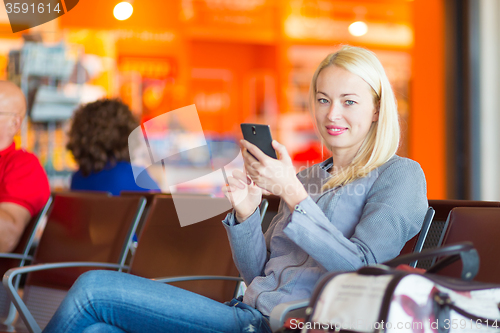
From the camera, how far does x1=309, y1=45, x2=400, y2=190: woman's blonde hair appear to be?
1.44 metres

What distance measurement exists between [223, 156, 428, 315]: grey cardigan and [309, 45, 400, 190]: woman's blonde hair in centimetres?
2

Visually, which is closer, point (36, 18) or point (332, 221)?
point (332, 221)

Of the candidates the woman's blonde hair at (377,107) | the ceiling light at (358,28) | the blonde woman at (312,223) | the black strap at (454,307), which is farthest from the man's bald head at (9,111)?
the ceiling light at (358,28)

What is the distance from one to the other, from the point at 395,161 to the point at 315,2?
5764 mm

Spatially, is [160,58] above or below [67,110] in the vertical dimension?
above

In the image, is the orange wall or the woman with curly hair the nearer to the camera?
the woman with curly hair

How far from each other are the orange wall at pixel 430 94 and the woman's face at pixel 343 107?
11.3 ft

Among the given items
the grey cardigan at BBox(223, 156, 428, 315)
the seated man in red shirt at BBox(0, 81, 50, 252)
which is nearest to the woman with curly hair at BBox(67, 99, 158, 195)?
the seated man in red shirt at BBox(0, 81, 50, 252)

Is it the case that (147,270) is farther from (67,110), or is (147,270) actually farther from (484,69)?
(484,69)

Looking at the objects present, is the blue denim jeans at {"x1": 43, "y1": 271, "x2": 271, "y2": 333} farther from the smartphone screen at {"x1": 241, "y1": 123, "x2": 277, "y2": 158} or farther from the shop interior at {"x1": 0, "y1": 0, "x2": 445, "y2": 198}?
the shop interior at {"x1": 0, "y1": 0, "x2": 445, "y2": 198}

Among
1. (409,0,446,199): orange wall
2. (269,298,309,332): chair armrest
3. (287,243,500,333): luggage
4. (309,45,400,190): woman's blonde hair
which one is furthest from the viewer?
(409,0,446,199): orange wall

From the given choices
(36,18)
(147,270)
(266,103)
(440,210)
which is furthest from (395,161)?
(266,103)

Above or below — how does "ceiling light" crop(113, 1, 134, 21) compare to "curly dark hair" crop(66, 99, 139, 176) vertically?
above

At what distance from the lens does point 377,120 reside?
4.98 ft
